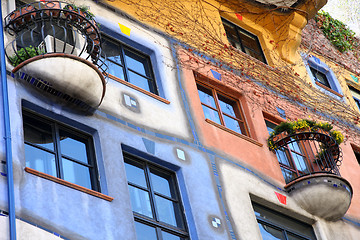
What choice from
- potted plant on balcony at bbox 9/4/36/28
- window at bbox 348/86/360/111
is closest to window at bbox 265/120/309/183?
window at bbox 348/86/360/111

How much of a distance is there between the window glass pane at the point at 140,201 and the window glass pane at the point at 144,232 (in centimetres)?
26

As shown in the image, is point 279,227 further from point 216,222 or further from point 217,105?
point 217,105

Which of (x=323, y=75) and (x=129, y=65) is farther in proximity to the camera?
(x=323, y=75)

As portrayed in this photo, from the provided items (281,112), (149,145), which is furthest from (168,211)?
(281,112)

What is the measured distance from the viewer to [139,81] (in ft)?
44.9

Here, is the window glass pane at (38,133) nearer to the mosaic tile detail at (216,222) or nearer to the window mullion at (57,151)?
the window mullion at (57,151)

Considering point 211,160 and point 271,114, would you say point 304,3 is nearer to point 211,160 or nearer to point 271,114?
point 271,114

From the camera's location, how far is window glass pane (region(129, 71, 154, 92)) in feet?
44.4

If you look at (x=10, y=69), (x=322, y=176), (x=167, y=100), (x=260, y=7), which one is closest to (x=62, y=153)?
(x=10, y=69)

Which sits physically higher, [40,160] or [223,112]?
[223,112]

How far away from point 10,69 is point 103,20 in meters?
3.29

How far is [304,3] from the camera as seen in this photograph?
59.1 ft

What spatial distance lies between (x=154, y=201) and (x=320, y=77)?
996 cm

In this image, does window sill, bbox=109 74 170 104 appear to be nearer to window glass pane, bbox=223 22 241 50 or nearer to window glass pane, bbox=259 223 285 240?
window glass pane, bbox=259 223 285 240
